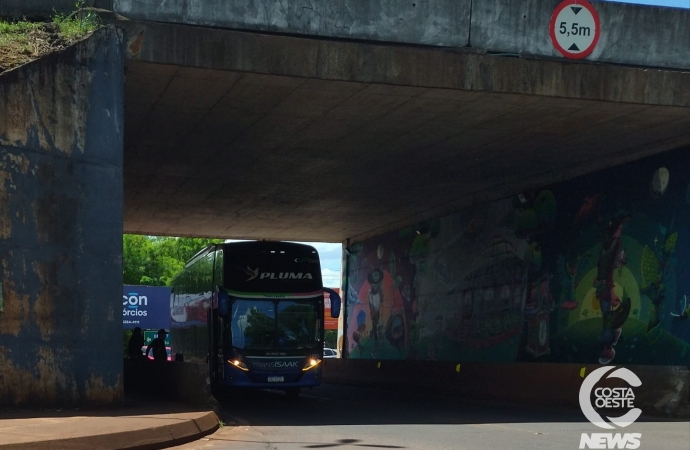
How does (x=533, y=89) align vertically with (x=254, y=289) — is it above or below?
above

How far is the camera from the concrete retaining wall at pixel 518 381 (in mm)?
17969

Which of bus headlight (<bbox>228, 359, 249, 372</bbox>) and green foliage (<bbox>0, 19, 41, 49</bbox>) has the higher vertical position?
green foliage (<bbox>0, 19, 41, 49</bbox>)

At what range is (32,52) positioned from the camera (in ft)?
49.2

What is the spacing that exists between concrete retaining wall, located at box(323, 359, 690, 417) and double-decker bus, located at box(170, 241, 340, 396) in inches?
185

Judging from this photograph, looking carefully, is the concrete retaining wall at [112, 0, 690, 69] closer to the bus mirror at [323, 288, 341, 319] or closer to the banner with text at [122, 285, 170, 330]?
the bus mirror at [323, 288, 341, 319]

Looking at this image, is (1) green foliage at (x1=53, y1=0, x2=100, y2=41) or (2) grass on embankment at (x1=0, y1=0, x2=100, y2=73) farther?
(1) green foliage at (x1=53, y1=0, x2=100, y2=41)

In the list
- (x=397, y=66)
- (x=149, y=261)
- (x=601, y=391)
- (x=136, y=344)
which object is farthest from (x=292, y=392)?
(x=149, y=261)

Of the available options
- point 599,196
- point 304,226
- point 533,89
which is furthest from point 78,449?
point 304,226

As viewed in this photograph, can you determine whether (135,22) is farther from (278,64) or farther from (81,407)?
(81,407)

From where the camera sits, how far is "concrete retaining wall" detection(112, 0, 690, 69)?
650 inches

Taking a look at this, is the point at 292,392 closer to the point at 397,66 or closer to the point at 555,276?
the point at 555,276

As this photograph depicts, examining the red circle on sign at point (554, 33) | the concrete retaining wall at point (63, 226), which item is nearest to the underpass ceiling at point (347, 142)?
the red circle on sign at point (554, 33)

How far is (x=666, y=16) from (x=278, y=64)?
27.4 feet

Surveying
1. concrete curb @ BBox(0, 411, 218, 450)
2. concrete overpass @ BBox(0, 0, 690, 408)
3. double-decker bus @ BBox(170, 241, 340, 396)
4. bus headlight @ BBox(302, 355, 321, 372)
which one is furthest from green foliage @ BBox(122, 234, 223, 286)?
concrete curb @ BBox(0, 411, 218, 450)
